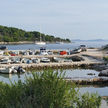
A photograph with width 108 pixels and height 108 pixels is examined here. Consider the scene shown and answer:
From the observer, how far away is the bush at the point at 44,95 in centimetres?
1391

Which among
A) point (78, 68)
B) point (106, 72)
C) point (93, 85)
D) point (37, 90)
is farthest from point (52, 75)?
point (78, 68)

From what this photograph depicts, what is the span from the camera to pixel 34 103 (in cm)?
1378

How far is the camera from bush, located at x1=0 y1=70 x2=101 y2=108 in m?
13.9

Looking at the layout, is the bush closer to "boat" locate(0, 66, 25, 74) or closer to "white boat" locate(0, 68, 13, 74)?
"white boat" locate(0, 68, 13, 74)

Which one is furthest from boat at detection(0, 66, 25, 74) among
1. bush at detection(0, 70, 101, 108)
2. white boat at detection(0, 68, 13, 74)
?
bush at detection(0, 70, 101, 108)

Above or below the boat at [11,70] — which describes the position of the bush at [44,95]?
above

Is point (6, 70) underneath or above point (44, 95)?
underneath

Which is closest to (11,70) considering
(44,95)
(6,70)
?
(6,70)

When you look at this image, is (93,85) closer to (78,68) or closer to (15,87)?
A: (78,68)

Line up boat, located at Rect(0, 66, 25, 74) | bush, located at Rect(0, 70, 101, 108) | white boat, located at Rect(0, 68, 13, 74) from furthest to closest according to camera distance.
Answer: boat, located at Rect(0, 66, 25, 74)
white boat, located at Rect(0, 68, 13, 74)
bush, located at Rect(0, 70, 101, 108)

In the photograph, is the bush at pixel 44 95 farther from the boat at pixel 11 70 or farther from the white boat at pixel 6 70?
the boat at pixel 11 70

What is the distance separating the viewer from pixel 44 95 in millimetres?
14141

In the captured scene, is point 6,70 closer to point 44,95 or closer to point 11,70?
point 11,70

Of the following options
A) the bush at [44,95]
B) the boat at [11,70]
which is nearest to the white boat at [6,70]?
the boat at [11,70]
